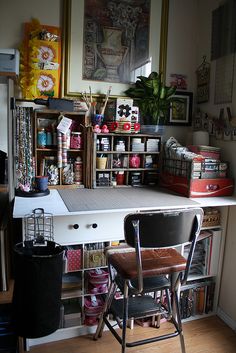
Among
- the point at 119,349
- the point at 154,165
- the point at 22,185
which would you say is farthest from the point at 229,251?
the point at 22,185

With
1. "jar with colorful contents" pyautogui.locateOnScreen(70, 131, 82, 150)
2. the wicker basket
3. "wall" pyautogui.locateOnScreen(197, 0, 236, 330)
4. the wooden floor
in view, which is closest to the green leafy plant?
"wall" pyautogui.locateOnScreen(197, 0, 236, 330)

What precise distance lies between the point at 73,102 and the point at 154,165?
0.77 m

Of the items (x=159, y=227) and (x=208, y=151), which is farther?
(x=208, y=151)

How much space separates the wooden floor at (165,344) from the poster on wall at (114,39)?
1.77 metres

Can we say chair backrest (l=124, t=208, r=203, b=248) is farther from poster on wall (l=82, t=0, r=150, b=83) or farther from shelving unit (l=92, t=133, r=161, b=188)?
poster on wall (l=82, t=0, r=150, b=83)

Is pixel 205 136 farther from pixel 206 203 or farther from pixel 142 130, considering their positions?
pixel 206 203

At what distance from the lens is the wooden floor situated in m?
1.79

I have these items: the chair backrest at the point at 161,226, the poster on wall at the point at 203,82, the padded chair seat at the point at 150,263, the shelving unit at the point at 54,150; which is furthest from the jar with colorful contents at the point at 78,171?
the poster on wall at the point at 203,82

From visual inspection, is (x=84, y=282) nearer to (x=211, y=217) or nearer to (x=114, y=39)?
(x=211, y=217)

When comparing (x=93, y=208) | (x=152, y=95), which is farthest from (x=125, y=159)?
(x=93, y=208)

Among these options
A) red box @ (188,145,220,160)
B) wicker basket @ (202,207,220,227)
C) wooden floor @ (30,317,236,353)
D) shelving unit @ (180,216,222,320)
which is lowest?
wooden floor @ (30,317,236,353)

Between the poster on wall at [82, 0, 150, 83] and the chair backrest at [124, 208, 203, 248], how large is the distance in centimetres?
131

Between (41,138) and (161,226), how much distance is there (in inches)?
45.6

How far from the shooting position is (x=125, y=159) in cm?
225
